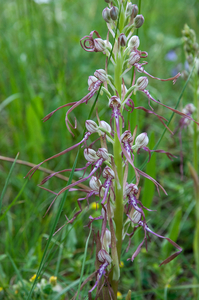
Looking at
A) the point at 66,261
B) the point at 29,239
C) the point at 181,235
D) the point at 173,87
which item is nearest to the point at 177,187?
the point at 181,235

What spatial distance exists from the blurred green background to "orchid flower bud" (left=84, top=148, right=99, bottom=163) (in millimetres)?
305

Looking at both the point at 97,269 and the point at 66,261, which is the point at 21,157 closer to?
the point at 66,261

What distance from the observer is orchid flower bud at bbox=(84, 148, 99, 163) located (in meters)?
1.05

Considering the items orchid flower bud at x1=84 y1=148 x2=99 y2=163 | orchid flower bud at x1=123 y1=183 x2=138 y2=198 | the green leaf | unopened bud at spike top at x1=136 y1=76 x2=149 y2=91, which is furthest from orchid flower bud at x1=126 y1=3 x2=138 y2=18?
the green leaf

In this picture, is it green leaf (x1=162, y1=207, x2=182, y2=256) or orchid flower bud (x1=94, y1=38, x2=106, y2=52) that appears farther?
green leaf (x1=162, y1=207, x2=182, y2=256)

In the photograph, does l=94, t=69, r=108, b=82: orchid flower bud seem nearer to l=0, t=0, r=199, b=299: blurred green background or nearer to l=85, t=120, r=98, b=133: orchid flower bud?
l=85, t=120, r=98, b=133: orchid flower bud

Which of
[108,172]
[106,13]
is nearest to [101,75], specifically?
[106,13]

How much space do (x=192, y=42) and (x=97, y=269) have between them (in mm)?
1493

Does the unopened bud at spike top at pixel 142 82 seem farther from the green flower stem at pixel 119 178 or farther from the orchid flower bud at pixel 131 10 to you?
the orchid flower bud at pixel 131 10

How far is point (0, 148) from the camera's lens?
2641mm

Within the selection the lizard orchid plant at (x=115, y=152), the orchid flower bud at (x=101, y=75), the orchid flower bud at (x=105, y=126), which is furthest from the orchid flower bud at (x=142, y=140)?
the orchid flower bud at (x=101, y=75)

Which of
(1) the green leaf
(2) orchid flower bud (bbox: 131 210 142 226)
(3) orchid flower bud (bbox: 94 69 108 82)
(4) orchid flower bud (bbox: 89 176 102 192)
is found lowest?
(1) the green leaf

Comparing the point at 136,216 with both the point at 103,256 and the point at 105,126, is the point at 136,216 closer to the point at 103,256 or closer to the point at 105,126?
the point at 103,256

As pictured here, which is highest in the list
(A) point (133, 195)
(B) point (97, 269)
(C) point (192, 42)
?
(C) point (192, 42)
